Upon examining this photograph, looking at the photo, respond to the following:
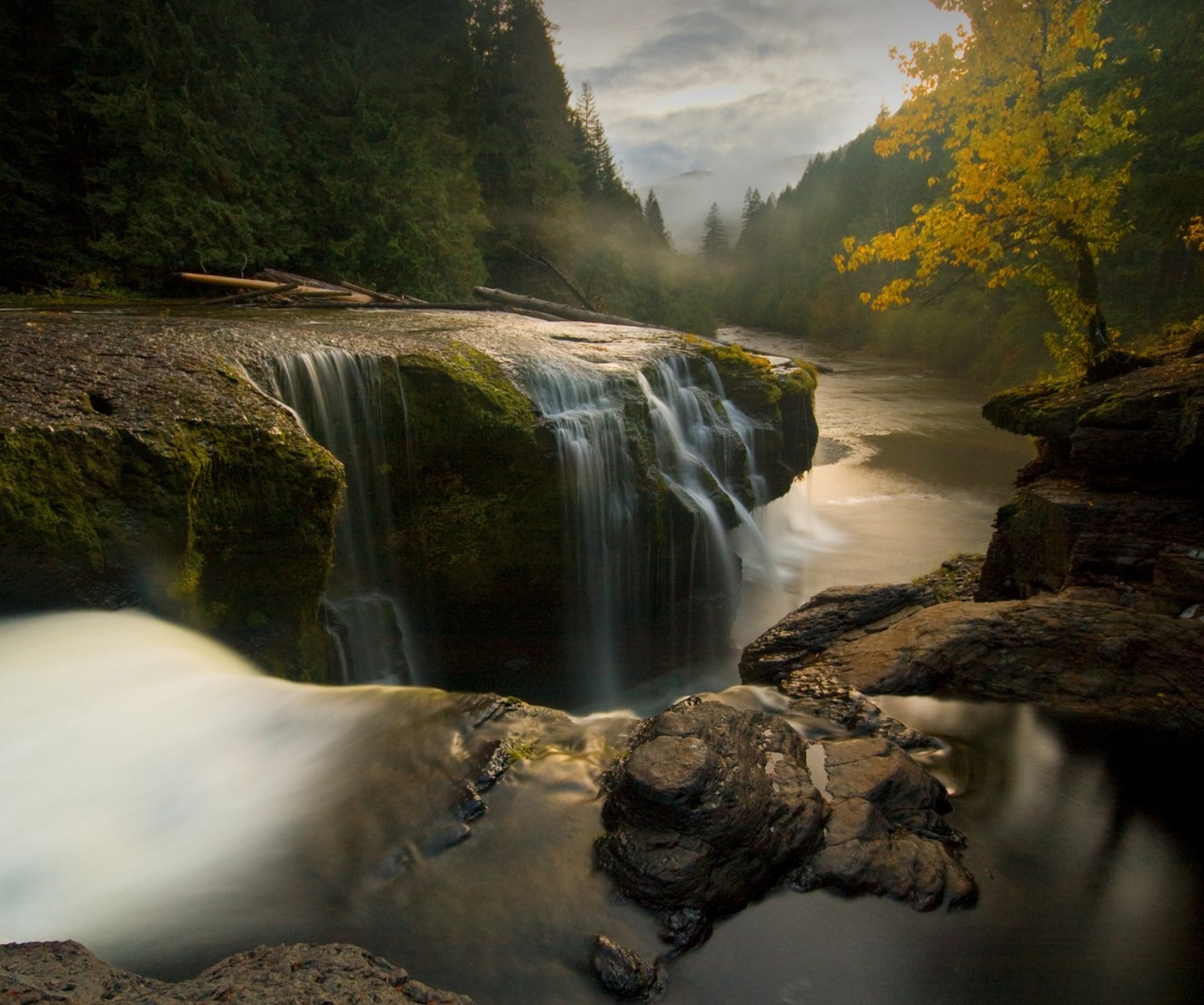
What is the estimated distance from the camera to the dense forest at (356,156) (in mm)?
13352

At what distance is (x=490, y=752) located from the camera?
3.34 meters

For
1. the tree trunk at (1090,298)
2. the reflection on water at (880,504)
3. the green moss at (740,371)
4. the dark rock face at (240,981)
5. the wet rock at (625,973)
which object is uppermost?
the tree trunk at (1090,298)

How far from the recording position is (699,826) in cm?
275

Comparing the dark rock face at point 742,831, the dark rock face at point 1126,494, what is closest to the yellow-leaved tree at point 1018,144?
the dark rock face at point 1126,494

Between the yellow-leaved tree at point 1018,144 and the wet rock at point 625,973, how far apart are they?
30.3ft

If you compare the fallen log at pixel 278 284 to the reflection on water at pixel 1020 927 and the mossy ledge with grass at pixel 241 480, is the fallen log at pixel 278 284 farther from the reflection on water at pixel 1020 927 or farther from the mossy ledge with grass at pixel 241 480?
the reflection on water at pixel 1020 927

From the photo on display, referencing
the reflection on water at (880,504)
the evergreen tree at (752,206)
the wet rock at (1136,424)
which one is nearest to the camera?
the wet rock at (1136,424)

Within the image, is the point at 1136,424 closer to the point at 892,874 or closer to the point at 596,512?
the point at 596,512

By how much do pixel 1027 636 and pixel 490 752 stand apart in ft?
14.9

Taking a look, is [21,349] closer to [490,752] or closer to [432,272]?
[490,752]

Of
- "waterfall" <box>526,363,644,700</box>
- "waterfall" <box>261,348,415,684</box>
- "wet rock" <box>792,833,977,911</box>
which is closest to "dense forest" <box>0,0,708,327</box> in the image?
"waterfall" <box>261,348,415,684</box>

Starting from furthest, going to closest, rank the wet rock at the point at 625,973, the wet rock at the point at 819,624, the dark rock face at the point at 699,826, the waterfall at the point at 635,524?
the waterfall at the point at 635,524, the wet rock at the point at 819,624, the dark rock face at the point at 699,826, the wet rock at the point at 625,973

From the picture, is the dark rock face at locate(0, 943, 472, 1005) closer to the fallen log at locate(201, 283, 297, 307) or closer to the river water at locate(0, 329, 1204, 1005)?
the river water at locate(0, 329, 1204, 1005)

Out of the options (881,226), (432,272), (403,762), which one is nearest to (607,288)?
(432,272)
